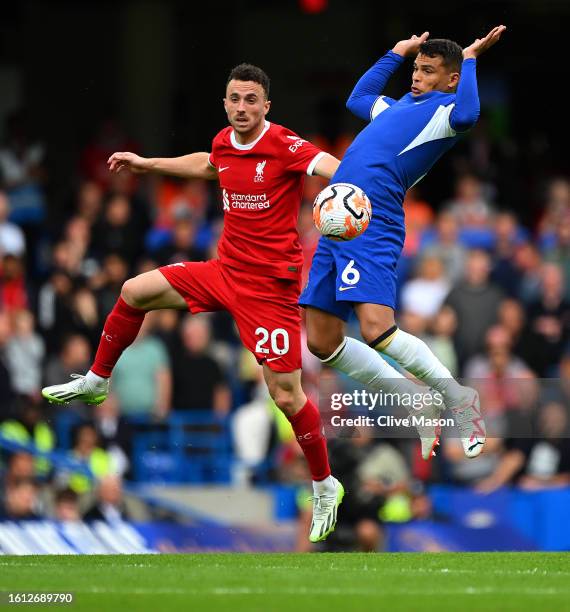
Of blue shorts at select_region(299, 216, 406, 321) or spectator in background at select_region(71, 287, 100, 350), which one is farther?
spectator in background at select_region(71, 287, 100, 350)

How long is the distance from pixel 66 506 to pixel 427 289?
4133 millimetres

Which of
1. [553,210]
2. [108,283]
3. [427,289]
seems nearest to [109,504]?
[108,283]

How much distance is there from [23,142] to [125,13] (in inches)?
96.9

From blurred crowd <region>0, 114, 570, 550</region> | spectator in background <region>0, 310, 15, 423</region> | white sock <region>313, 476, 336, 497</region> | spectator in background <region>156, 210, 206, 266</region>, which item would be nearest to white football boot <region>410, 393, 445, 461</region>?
white sock <region>313, 476, 336, 497</region>

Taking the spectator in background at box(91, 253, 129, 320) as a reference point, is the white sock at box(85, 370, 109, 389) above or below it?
above

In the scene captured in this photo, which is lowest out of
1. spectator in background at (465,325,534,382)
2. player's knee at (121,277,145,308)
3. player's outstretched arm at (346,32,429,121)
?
spectator in background at (465,325,534,382)

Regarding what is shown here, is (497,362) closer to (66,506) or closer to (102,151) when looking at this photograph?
(66,506)

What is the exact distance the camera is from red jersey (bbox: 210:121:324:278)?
10250mm

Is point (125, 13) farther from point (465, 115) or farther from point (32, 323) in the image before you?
point (465, 115)

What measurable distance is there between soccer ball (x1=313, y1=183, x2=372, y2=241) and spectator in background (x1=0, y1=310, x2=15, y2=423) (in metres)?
5.83

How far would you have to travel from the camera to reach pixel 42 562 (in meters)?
10.2

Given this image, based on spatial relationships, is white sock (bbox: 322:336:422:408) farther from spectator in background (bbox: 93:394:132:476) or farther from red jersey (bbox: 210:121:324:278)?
spectator in background (bbox: 93:394:132:476)

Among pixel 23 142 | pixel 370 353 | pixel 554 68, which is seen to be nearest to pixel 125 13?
pixel 23 142

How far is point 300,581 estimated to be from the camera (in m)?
8.99
